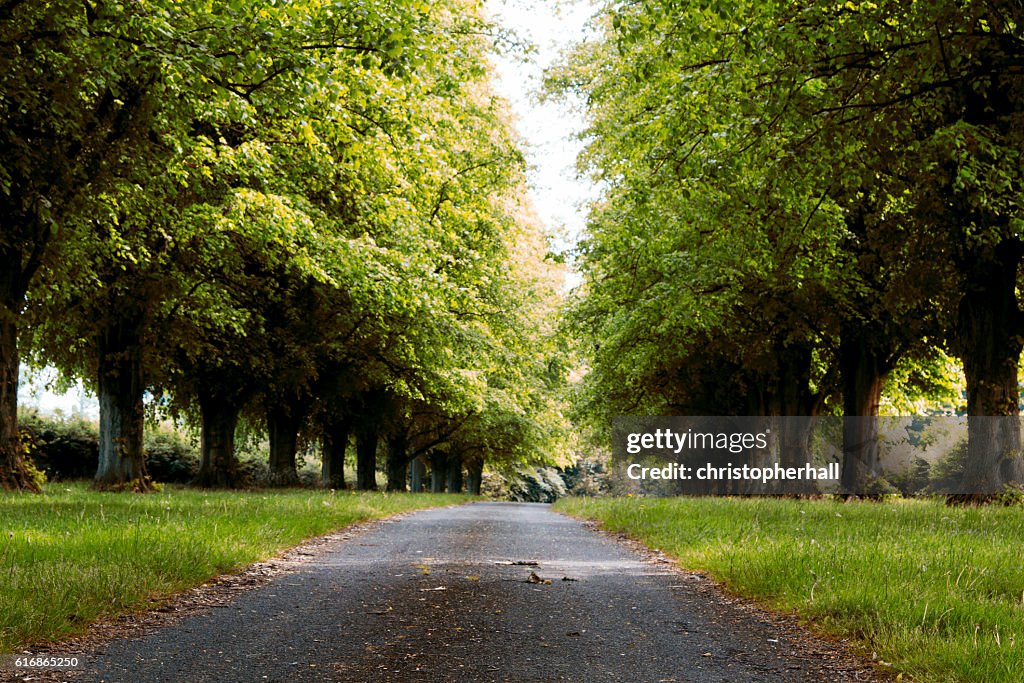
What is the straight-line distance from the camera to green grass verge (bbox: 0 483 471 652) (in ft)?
18.9

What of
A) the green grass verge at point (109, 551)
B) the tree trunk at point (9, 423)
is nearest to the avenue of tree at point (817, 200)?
the green grass verge at point (109, 551)

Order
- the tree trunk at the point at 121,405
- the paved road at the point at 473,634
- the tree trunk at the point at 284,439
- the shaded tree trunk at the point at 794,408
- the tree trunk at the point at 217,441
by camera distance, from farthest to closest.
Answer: the tree trunk at the point at 284,439, the shaded tree trunk at the point at 794,408, the tree trunk at the point at 217,441, the tree trunk at the point at 121,405, the paved road at the point at 473,634

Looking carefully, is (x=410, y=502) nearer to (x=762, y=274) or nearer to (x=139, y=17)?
(x=762, y=274)

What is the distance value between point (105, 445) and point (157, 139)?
27.7 ft

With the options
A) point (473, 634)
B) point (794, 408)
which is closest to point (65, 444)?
point (794, 408)

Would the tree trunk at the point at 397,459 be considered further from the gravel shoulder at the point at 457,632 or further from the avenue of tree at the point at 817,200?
the gravel shoulder at the point at 457,632

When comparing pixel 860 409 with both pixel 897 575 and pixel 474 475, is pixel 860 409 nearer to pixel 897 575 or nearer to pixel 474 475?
pixel 897 575

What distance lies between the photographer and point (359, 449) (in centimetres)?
3522

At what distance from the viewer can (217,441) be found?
24844 millimetres

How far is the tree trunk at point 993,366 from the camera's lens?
15.6 m

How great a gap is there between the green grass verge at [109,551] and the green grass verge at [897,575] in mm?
4887

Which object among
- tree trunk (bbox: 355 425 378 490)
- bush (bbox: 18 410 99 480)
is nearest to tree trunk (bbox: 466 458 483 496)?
tree trunk (bbox: 355 425 378 490)

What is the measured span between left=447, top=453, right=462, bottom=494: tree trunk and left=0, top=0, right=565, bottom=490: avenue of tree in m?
15.5

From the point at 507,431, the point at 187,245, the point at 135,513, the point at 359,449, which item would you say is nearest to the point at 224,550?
the point at 135,513
